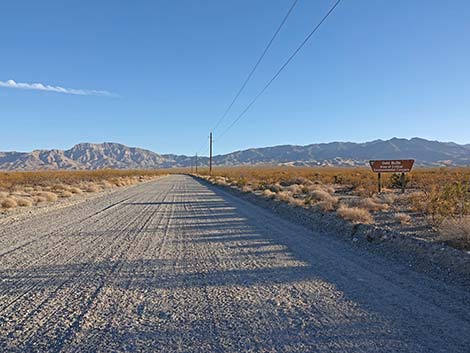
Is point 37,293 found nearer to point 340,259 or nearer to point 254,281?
point 254,281

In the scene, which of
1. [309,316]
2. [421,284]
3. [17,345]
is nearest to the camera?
[17,345]

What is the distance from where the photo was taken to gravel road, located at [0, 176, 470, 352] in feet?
15.3

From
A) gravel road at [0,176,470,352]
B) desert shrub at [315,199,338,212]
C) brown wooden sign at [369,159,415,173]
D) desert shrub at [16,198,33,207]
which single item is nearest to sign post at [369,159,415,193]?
brown wooden sign at [369,159,415,173]

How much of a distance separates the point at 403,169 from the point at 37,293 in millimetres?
26597

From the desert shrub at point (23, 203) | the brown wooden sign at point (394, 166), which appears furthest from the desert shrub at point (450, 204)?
the desert shrub at point (23, 203)

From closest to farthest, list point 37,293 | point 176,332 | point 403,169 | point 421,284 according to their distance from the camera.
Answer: point 176,332, point 37,293, point 421,284, point 403,169

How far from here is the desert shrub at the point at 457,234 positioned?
9.77 metres

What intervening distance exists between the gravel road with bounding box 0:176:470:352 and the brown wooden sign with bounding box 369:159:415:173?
61.9ft

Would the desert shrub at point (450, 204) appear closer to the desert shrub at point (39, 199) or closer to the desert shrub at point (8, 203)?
the desert shrub at point (8, 203)

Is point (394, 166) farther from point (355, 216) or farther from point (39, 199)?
point (39, 199)

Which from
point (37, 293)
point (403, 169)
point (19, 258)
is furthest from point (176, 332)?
point (403, 169)

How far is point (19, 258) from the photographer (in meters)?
9.30

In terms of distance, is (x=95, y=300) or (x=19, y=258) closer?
(x=95, y=300)

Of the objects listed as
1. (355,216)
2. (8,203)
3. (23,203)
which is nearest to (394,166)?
(355,216)
